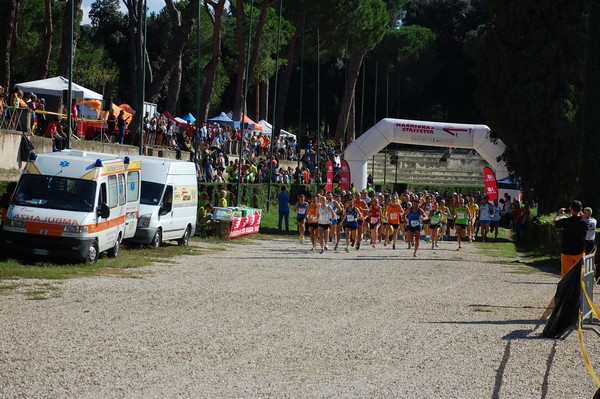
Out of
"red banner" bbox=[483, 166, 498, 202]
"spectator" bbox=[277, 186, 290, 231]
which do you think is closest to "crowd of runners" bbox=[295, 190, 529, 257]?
"spectator" bbox=[277, 186, 290, 231]

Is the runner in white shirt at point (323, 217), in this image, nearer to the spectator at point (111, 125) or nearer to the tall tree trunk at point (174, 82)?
the spectator at point (111, 125)

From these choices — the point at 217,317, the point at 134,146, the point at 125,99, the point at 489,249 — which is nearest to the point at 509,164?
the point at 489,249

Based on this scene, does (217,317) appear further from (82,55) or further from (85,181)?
(82,55)

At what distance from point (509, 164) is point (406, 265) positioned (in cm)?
1969

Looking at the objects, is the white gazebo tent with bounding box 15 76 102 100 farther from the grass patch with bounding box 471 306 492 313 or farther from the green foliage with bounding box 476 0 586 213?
the grass patch with bounding box 471 306 492 313

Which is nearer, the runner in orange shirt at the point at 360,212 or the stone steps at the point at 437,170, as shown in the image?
the runner in orange shirt at the point at 360,212

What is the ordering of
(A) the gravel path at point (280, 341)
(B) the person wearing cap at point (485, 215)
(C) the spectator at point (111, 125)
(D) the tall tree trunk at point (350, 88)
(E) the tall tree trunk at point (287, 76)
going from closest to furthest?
(A) the gravel path at point (280, 341) < (C) the spectator at point (111, 125) < (B) the person wearing cap at point (485, 215) < (E) the tall tree trunk at point (287, 76) < (D) the tall tree trunk at point (350, 88)

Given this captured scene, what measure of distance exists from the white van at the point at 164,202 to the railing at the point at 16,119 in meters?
4.99

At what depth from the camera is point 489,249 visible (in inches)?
1476

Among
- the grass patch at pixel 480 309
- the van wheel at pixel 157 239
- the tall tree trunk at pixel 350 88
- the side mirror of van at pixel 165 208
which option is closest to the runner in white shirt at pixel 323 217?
the side mirror of van at pixel 165 208

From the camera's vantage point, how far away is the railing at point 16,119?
30.5 metres

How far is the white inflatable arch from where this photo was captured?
47438mm

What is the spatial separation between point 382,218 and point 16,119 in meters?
13.0

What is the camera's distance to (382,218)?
36.0 m
